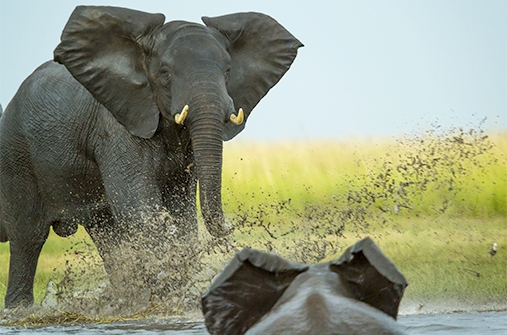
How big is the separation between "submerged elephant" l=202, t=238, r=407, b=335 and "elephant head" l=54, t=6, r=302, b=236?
494 cm

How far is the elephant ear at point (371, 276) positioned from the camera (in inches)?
102

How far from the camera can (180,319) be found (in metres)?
7.64

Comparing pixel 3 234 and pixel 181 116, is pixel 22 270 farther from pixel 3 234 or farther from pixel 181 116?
pixel 181 116

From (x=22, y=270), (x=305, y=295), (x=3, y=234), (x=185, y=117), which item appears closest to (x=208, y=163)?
(x=185, y=117)

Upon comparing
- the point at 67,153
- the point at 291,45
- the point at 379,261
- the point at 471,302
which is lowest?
the point at 471,302

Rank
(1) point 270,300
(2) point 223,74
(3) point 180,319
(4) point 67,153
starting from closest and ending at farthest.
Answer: (1) point 270,300 → (3) point 180,319 → (2) point 223,74 → (4) point 67,153

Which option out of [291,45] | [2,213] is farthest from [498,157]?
[2,213]

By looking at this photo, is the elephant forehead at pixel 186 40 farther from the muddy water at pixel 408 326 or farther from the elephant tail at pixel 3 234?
the elephant tail at pixel 3 234

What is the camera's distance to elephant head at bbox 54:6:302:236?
784cm

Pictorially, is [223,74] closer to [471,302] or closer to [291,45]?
[291,45]

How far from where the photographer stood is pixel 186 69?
26.2 ft

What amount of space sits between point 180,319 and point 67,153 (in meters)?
2.29

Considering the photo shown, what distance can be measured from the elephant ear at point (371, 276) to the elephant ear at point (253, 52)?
571 centimetres

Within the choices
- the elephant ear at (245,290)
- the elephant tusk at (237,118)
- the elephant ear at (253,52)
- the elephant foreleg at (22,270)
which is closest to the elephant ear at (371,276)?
the elephant ear at (245,290)
